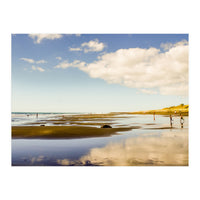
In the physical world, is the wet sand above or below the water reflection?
below

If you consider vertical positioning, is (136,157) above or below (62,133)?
above

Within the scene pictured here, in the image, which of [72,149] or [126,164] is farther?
[72,149]

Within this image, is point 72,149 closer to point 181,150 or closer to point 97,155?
point 97,155

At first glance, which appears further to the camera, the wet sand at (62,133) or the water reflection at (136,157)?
the wet sand at (62,133)

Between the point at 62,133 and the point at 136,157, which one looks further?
the point at 62,133

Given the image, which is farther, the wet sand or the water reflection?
the wet sand

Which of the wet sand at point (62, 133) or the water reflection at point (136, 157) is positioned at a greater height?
the water reflection at point (136, 157)
